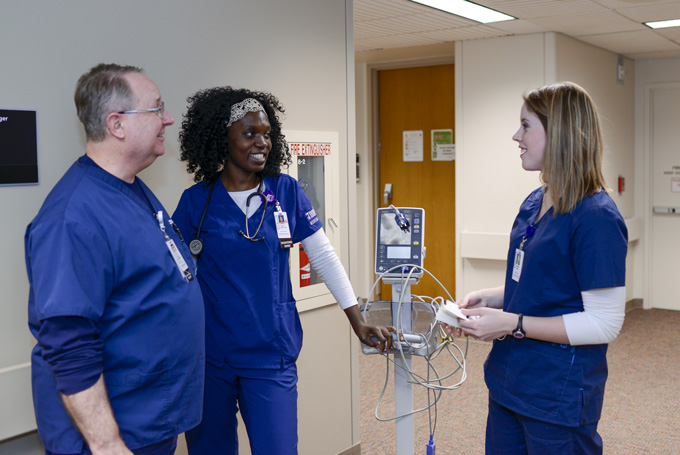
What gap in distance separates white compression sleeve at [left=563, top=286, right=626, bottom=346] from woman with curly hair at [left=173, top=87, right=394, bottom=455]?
620 millimetres

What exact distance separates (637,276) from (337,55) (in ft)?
15.4

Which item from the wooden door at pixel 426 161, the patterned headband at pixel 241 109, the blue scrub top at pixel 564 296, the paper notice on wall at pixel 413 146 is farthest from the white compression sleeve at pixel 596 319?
the paper notice on wall at pixel 413 146

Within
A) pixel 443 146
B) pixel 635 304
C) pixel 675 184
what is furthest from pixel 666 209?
pixel 443 146

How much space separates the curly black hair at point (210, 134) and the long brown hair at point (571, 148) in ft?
2.85

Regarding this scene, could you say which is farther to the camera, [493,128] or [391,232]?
[493,128]

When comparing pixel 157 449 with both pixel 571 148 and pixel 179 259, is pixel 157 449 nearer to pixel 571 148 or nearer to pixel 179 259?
pixel 179 259

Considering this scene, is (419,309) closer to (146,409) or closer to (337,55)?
(146,409)

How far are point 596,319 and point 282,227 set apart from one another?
0.93 m

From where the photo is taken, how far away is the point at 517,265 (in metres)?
1.81

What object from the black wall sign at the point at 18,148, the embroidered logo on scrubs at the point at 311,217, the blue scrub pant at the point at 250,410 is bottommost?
the blue scrub pant at the point at 250,410

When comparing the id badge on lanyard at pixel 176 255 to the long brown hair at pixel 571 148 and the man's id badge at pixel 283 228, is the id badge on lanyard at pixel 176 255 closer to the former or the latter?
the man's id badge at pixel 283 228

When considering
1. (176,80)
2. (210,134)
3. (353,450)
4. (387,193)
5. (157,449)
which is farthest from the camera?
(387,193)

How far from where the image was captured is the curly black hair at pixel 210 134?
2.06 metres

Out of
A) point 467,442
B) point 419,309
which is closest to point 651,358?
point 467,442
